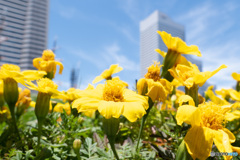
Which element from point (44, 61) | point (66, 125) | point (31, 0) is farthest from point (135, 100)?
point (31, 0)

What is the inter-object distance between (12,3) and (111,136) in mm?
104511

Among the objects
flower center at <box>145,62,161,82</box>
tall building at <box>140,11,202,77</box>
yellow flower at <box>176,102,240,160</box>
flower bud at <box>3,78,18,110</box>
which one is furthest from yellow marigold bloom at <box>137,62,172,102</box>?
tall building at <box>140,11,202,77</box>

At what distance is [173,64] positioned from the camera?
1057mm

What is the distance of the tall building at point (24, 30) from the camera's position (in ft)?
272

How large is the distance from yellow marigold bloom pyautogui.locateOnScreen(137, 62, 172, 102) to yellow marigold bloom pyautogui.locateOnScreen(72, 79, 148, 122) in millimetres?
75

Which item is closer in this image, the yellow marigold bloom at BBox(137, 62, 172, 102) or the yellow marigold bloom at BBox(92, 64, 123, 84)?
the yellow marigold bloom at BBox(137, 62, 172, 102)

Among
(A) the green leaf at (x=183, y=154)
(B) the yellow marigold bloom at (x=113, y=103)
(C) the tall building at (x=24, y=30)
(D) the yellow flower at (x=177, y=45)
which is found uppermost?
(C) the tall building at (x=24, y=30)

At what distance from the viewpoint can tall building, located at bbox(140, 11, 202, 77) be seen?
122000mm

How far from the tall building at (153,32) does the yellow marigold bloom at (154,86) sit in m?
117

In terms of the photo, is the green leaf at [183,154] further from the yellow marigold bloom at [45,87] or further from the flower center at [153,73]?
the yellow marigold bloom at [45,87]

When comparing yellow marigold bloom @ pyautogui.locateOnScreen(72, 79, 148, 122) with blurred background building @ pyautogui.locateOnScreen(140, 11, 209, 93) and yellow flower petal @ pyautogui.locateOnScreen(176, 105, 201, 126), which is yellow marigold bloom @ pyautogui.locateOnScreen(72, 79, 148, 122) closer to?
yellow flower petal @ pyautogui.locateOnScreen(176, 105, 201, 126)

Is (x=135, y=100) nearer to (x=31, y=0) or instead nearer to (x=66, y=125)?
(x=66, y=125)

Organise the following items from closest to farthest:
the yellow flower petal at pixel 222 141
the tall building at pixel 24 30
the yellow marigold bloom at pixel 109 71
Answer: the yellow flower petal at pixel 222 141, the yellow marigold bloom at pixel 109 71, the tall building at pixel 24 30

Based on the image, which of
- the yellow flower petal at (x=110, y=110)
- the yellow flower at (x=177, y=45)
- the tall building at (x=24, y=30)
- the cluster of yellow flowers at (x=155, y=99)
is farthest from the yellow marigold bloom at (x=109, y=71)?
the tall building at (x=24, y=30)
